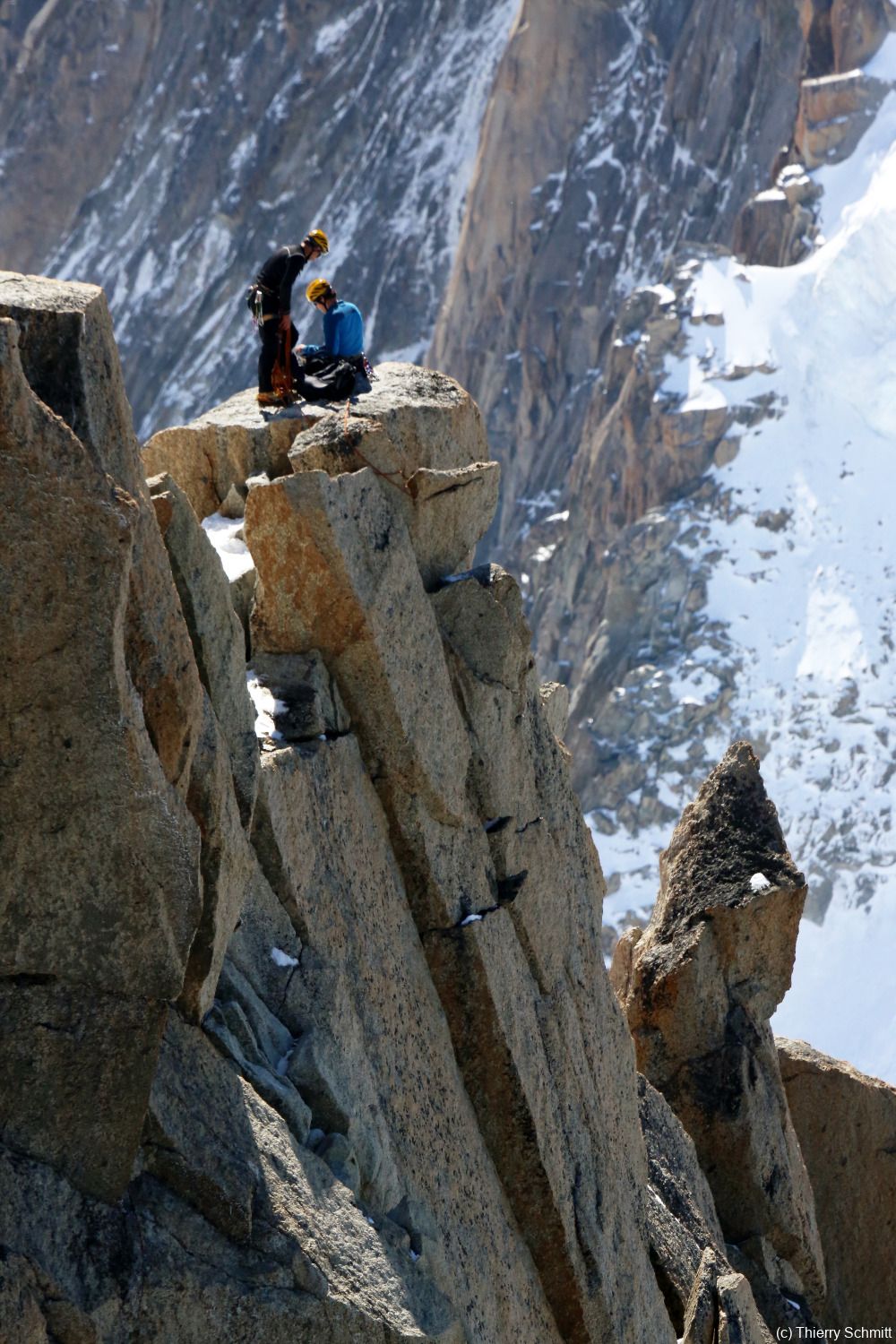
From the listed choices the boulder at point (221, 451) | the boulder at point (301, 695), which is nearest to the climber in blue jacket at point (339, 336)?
the boulder at point (221, 451)

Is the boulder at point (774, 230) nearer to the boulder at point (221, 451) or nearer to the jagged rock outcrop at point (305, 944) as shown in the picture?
the jagged rock outcrop at point (305, 944)

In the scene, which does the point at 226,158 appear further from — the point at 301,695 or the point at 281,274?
the point at 301,695

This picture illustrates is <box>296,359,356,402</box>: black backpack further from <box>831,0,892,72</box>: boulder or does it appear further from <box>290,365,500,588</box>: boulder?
<box>831,0,892,72</box>: boulder

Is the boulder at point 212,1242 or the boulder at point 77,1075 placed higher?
the boulder at point 77,1075

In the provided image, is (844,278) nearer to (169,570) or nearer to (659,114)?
(659,114)

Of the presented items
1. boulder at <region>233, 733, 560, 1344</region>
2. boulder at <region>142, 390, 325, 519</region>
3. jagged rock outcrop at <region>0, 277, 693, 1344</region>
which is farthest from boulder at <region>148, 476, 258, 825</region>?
boulder at <region>142, 390, 325, 519</region>

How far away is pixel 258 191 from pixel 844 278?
98.4 ft

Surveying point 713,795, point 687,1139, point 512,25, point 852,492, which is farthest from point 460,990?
point 512,25

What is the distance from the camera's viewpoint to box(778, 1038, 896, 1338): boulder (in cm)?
1681

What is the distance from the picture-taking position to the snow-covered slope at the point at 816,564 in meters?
51.6

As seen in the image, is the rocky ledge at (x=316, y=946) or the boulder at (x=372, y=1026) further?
the boulder at (x=372, y=1026)

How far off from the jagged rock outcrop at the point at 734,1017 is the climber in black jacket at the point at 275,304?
6.17 meters

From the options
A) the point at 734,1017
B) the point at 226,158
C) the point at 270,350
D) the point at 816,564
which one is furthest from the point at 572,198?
the point at 270,350

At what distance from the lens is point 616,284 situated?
244 feet
